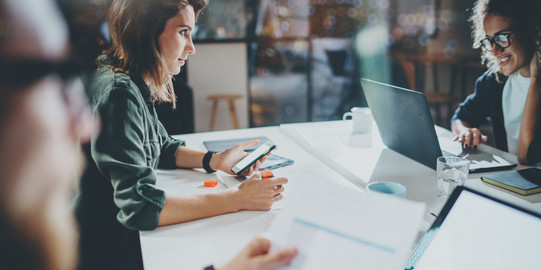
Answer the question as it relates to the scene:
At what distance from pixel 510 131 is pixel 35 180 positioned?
1916 millimetres

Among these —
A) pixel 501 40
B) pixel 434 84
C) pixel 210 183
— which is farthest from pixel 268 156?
pixel 434 84

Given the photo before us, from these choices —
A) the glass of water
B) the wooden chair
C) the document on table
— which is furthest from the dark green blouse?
the wooden chair

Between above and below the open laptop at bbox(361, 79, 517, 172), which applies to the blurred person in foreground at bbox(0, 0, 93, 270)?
above

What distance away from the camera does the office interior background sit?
428 cm

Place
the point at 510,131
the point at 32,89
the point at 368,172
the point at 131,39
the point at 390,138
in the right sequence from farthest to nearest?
1. the point at 510,131
2. the point at 390,138
3. the point at 368,172
4. the point at 131,39
5. the point at 32,89

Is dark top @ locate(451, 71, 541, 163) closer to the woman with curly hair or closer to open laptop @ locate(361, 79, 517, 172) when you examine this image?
the woman with curly hair

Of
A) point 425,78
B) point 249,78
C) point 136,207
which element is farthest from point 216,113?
point 136,207

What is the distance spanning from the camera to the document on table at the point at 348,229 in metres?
0.51

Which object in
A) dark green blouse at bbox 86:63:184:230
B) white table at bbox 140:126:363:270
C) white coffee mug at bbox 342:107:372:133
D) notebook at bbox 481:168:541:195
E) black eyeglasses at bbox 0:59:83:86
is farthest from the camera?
white coffee mug at bbox 342:107:372:133

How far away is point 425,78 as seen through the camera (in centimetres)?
520

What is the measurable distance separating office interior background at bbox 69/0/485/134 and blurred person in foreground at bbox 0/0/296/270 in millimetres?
3883

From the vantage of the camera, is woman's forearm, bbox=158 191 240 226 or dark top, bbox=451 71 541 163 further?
dark top, bbox=451 71 541 163

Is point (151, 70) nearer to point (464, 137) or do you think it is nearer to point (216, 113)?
point (464, 137)

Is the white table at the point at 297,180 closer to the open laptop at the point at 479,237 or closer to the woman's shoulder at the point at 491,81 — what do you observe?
the open laptop at the point at 479,237
